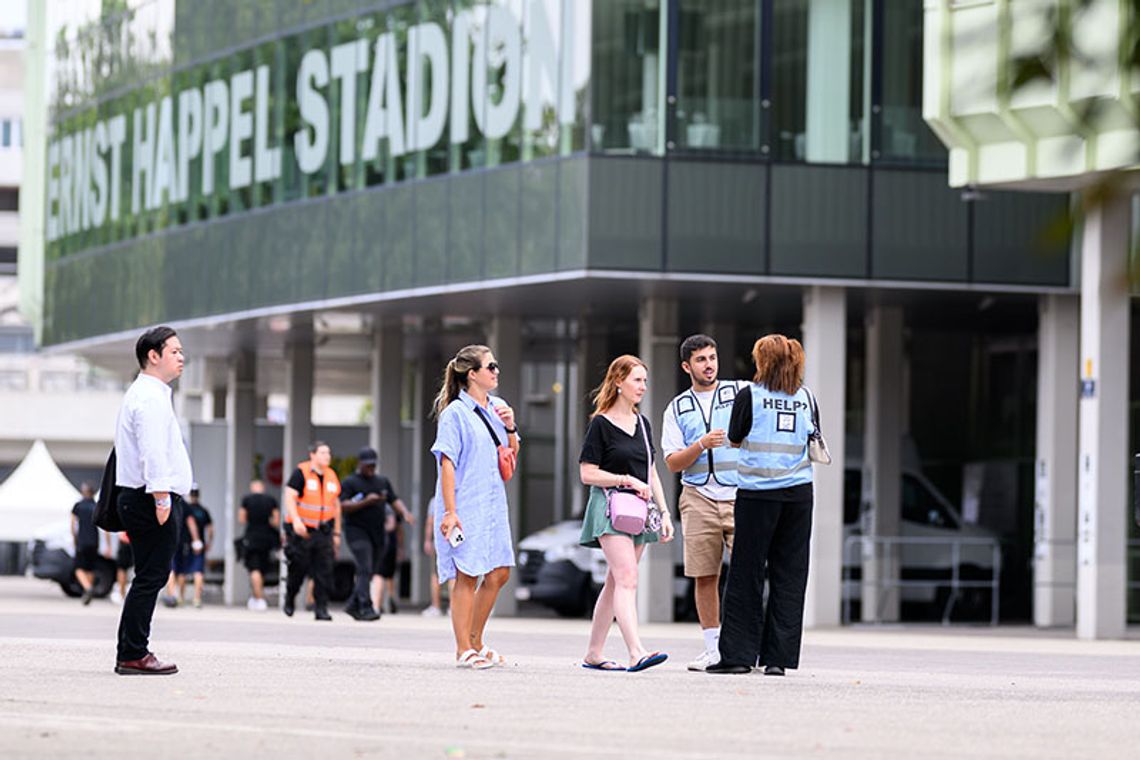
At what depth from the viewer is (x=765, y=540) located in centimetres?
1318

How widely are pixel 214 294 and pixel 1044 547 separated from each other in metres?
13.3

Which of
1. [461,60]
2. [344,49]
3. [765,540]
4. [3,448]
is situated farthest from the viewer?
[3,448]

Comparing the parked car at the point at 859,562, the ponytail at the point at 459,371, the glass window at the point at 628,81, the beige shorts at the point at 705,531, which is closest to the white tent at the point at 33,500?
the parked car at the point at 859,562

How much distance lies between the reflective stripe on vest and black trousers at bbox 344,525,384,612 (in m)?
0.39

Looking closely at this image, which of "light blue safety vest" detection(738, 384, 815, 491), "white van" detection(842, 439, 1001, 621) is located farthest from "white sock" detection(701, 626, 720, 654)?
"white van" detection(842, 439, 1001, 621)

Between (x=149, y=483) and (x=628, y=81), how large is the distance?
15.7 meters

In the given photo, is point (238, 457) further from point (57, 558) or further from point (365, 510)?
point (365, 510)

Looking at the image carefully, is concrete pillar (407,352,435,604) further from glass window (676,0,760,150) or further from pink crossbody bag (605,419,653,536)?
pink crossbody bag (605,419,653,536)

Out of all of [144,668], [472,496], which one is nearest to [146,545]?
[144,668]

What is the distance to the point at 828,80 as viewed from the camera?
89.2 ft

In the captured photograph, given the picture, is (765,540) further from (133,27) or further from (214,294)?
(133,27)

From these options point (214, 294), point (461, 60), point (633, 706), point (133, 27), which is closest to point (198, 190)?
A: point (214, 294)

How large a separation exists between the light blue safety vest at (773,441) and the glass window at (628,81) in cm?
1398

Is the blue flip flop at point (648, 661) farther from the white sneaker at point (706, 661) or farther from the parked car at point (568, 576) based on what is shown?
the parked car at point (568, 576)
